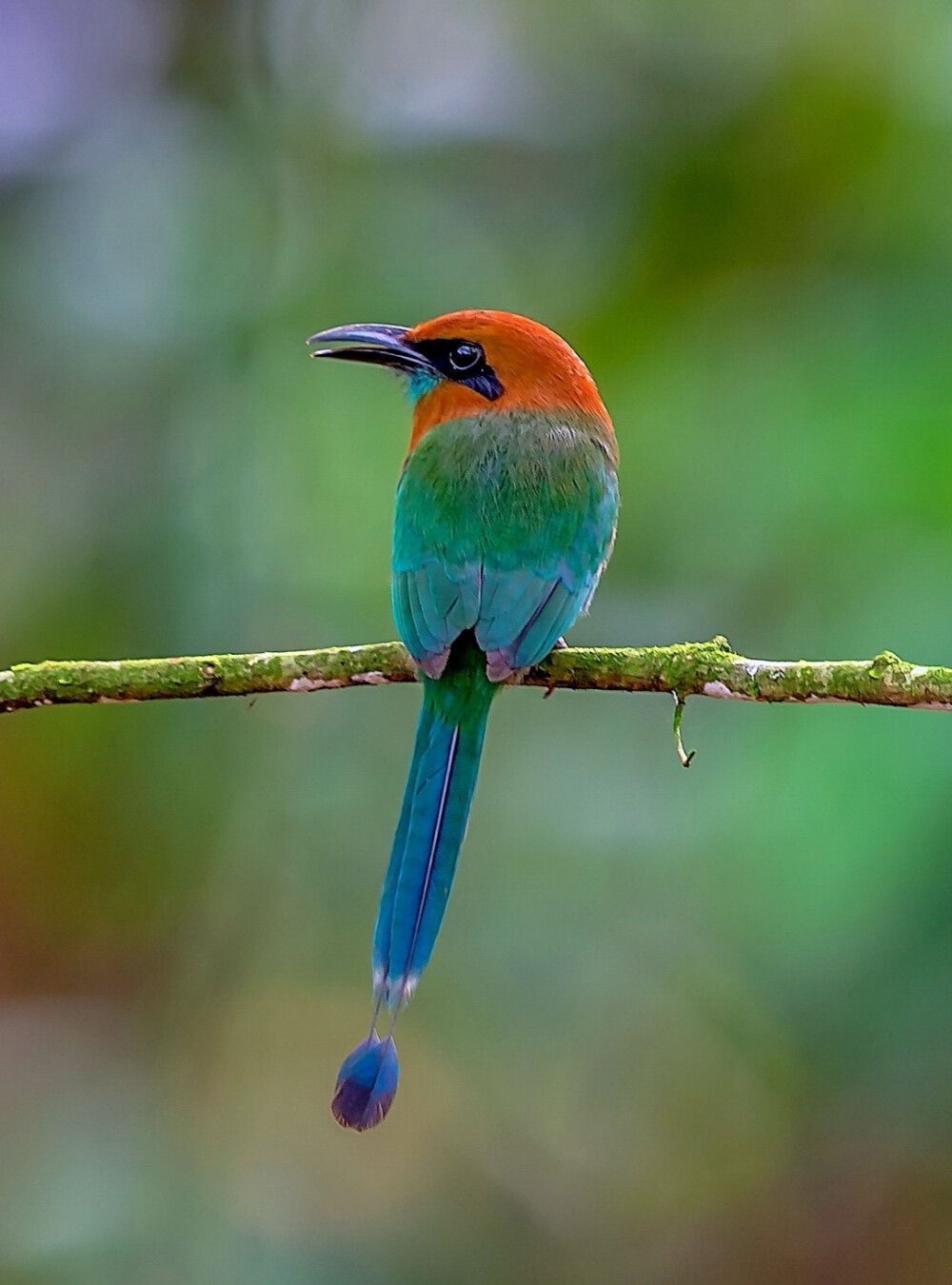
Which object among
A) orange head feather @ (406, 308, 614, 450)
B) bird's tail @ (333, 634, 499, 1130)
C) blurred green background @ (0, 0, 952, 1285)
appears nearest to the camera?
bird's tail @ (333, 634, 499, 1130)

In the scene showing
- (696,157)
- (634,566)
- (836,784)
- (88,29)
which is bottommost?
(836,784)

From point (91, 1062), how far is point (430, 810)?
238cm

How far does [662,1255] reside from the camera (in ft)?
14.3

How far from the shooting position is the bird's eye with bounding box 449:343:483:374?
3.33m

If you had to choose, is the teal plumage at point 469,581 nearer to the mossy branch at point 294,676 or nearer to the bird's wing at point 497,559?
the bird's wing at point 497,559

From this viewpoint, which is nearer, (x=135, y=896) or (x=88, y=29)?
(x=135, y=896)

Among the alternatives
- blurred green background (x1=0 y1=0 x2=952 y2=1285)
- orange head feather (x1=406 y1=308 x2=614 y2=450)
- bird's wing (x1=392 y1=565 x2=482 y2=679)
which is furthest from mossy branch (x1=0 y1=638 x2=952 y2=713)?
blurred green background (x1=0 y1=0 x2=952 y2=1285)

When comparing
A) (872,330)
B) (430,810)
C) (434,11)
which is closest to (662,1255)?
(430,810)

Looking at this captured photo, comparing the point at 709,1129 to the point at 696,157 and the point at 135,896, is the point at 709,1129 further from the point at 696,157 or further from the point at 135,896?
the point at 696,157

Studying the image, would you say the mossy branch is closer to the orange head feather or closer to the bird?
the bird

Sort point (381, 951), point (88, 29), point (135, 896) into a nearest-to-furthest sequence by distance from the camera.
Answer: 1. point (381, 951)
2. point (135, 896)
3. point (88, 29)

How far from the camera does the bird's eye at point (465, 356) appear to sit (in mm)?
3334

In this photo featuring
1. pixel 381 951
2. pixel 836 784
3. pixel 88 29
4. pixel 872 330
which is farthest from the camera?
pixel 88 29

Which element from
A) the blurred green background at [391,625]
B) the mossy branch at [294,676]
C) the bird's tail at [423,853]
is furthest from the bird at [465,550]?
the blurred green background at [391,625]
